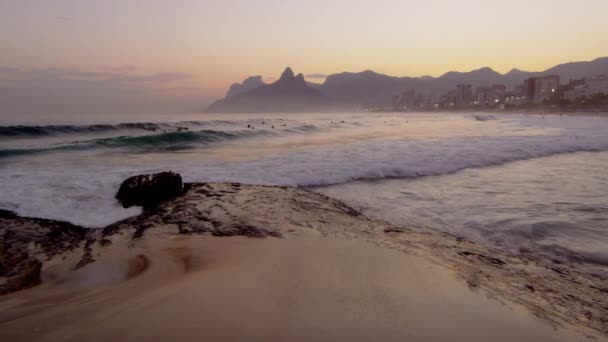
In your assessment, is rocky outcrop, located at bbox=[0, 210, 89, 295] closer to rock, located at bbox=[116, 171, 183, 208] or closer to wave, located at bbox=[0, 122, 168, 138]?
rock, located at bbox=[116, 171, 183, 208]

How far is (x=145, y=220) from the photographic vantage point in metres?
4.84

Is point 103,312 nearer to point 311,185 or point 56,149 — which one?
point 311,185

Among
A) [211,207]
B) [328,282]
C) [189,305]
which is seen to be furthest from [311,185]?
[189,305]

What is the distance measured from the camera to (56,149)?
50.8 ft

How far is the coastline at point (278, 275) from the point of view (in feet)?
7.35

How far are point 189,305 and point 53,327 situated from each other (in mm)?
840

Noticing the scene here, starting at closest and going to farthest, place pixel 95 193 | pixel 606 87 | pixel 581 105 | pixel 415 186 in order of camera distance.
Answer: pixel 95 193 → pixel 415 186 → pixel 581 105 → pixel 606 87

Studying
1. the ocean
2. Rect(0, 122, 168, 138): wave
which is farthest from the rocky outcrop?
Rect(0, 122, 168, 138): wave

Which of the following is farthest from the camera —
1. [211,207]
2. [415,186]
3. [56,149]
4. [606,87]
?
[606,87]

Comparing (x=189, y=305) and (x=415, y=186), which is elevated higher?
(x=189, y=305)

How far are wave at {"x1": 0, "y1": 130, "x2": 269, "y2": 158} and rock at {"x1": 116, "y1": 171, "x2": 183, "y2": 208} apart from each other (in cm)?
1093

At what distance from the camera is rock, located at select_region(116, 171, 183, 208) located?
5.80 meters

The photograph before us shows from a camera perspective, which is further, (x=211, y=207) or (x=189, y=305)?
(x=211, y=207)

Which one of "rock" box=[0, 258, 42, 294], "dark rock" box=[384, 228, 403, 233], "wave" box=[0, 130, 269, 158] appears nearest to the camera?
"rock" box=[0, 258, 42, 294]
